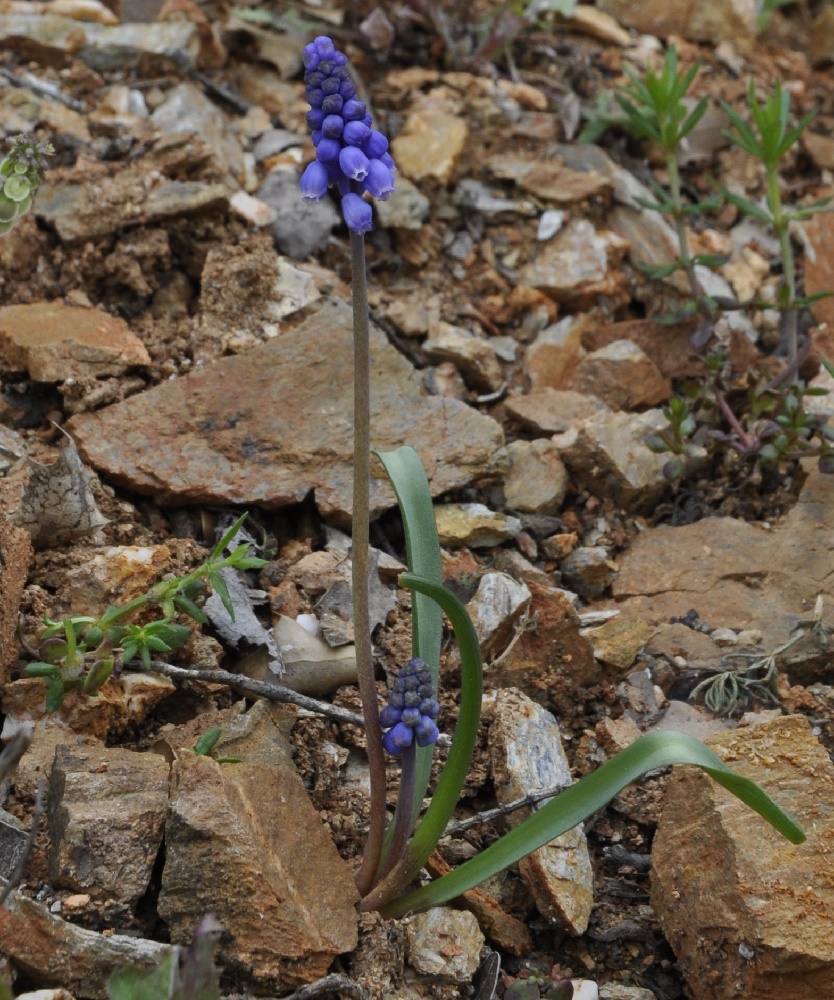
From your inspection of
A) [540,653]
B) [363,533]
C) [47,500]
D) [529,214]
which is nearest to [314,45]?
[363,533]

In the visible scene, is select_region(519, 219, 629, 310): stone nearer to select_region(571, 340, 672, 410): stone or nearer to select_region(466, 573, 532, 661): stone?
select_region(571, 340, 672, 410): stone

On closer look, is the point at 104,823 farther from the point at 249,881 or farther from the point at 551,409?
the point at 551,409

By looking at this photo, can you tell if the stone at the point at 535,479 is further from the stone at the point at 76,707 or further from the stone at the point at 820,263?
the stone at the point at 76,707

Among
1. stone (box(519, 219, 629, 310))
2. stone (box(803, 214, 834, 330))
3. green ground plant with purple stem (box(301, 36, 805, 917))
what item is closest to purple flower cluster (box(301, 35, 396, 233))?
green ground plant with purple stem (box(301, 36, 805, 917))

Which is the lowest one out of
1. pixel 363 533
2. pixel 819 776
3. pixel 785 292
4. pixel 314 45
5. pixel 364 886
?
pixel 364 886

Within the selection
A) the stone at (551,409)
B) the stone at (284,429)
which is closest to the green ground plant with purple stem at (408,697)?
the stone at (284,429)

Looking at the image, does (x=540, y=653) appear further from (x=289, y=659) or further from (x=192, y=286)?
(x=192, y=286)
